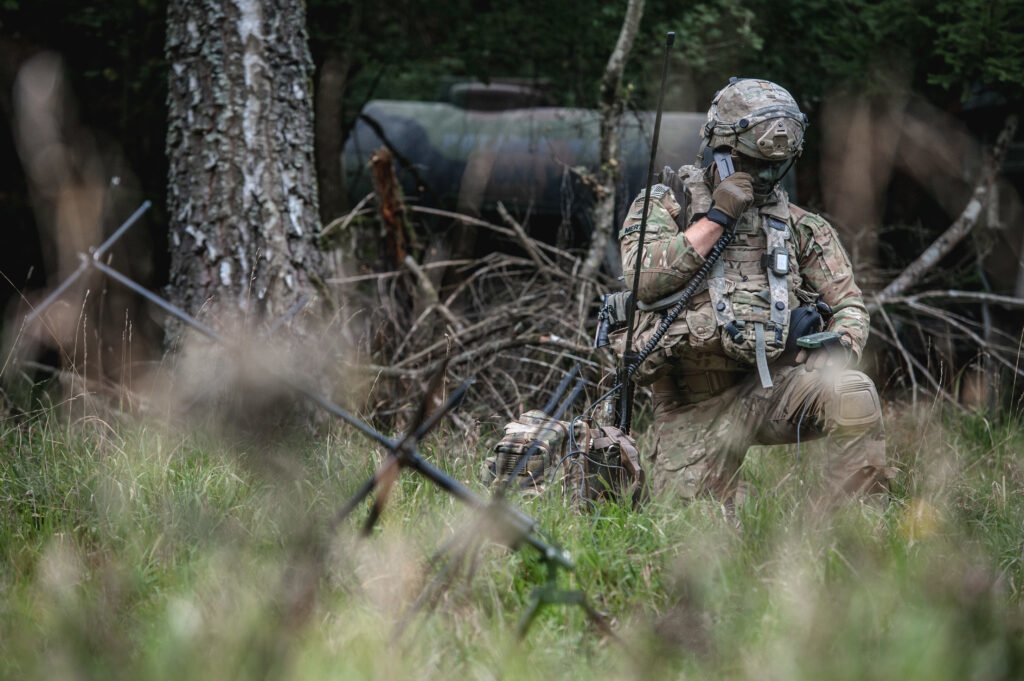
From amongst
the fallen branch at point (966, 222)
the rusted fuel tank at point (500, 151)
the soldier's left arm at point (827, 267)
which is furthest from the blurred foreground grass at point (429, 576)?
the rusted fuel tank at point (500, 151)

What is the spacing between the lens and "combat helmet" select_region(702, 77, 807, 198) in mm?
3844

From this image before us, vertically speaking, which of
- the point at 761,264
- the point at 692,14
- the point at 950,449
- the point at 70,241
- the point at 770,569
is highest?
the point at 692,14

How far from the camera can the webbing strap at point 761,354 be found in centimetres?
384

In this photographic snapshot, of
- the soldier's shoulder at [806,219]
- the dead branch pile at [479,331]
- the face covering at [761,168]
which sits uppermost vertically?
the face covering at [761,168]

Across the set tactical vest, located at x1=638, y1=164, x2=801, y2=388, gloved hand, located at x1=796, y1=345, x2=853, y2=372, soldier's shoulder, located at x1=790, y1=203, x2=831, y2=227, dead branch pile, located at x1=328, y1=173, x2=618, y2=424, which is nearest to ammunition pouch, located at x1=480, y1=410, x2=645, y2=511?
tactical vest, located at x1=638, y1=164, x2=801, y2=388

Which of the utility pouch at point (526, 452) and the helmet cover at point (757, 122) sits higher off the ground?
the helmet cover at point (757, 122)

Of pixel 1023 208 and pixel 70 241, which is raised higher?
pixel 1023 208

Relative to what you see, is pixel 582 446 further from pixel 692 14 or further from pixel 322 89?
pixel 322 89

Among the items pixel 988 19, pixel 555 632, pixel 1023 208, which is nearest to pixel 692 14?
pixel 988 19

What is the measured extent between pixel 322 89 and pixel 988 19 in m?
4.16

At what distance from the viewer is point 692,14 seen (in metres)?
6.89

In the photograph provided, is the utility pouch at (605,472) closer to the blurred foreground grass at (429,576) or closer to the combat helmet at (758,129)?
the blurred foreground grass at (429,576)

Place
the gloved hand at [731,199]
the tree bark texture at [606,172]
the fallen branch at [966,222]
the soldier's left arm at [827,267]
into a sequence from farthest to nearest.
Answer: the fallen branch at [966,222] < the tree bark texture at [606,172] < the soldier's left arm at [827,267] < the gloved hand at [731,199]

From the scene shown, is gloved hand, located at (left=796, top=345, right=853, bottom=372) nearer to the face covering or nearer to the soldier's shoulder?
the soldier's shoulder
